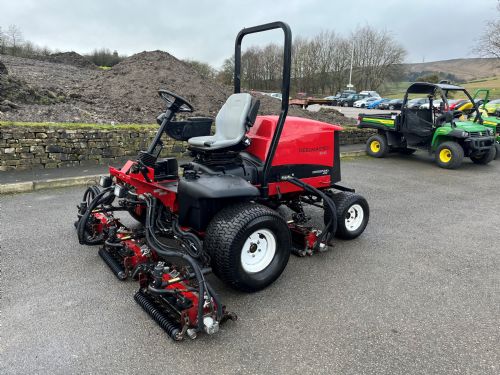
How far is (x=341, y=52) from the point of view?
54312mm

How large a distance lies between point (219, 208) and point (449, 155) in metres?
7.71

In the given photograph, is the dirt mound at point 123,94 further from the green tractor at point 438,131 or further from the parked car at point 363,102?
the parked car at point 363,102

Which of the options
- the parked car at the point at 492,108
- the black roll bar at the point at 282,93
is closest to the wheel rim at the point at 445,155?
the parked car at the point at 492,108

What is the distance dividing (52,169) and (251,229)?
5257 millimetres

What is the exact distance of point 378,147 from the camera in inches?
412

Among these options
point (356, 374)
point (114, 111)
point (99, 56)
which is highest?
point (99, 56)

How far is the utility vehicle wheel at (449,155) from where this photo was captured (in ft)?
29.0

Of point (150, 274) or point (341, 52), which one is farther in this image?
point (341, 52)

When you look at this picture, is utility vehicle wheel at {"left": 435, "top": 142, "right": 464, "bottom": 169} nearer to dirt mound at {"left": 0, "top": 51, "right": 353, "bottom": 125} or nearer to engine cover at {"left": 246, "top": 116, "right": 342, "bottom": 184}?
dirt mound at {"left": 0, "top": 51, "right": 353, "bottom": 125}

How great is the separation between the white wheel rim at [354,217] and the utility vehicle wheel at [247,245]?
4.41 feet

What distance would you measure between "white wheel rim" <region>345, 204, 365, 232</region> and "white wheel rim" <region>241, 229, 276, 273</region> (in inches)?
55.5

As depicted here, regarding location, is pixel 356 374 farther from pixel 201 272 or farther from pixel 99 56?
pixel 99 56

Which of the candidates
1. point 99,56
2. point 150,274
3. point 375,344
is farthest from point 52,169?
point 99,56

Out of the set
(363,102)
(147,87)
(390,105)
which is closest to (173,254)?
(147,87)
